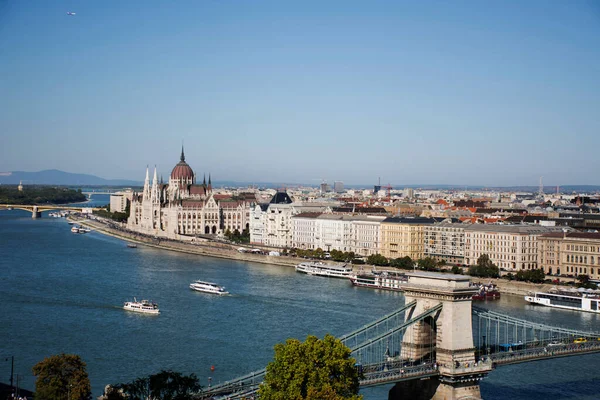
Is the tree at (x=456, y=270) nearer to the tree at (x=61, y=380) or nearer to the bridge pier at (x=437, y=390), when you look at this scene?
the bridge pier at (x=437, y=390)

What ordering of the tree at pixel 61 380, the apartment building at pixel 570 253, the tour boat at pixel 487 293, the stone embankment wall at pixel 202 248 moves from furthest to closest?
the stone embankment wall at pixel 202 248 < the apartment building at pixel 570 253 < the tour boat at pixel 487 293 < the tree at pixel 61 380

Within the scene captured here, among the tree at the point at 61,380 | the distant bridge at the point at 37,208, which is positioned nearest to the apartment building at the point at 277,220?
the distant bridge at the point at 37,208

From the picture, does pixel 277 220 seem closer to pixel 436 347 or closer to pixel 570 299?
pixel 570 299

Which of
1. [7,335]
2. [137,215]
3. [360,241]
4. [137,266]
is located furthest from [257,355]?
[137,215]

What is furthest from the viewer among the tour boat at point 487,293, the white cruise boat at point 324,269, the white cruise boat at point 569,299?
the white cruise boat at point 324,269

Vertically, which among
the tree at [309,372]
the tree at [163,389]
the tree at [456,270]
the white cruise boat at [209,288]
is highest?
the tree at [309,372]

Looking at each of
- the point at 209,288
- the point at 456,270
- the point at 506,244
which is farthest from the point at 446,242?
the point at 209,288

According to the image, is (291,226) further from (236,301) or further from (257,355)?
(257,355)
